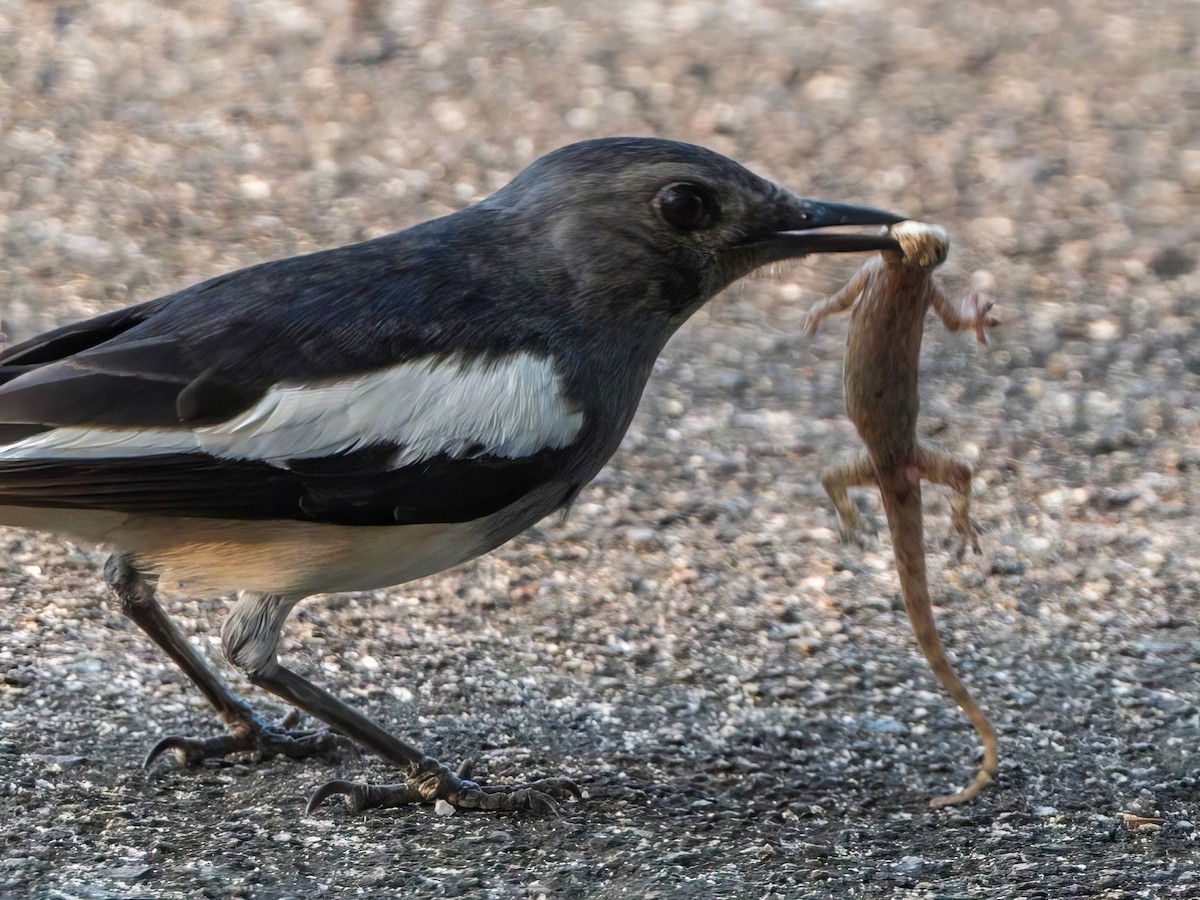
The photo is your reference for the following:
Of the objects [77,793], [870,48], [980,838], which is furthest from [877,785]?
[870,48]

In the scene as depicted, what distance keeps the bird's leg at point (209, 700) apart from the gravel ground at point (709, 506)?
8cm

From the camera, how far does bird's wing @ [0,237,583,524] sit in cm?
388

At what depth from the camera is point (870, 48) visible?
951 centimetres

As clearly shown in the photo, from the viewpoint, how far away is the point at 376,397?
3.95 meters

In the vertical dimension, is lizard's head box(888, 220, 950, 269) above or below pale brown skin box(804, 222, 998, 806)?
above

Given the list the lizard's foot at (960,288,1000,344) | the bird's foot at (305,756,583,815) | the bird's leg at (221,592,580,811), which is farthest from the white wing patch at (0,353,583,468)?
the lizard's foot at (960,288,1000,344)

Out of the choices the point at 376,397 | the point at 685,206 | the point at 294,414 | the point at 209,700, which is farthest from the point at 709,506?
the point at 294,414

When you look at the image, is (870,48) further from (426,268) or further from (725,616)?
(426,268)

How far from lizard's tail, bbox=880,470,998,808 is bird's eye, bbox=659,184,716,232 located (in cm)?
82

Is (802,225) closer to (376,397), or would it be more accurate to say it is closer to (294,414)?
(376,397)

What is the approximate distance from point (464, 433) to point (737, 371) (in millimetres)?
2941

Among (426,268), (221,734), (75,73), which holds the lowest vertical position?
(221,734)

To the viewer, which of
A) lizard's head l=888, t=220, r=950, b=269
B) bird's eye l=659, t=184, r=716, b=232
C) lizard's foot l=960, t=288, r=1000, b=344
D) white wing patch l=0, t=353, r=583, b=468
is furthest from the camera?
bird's eye l=659, t=184, r=716, b=232

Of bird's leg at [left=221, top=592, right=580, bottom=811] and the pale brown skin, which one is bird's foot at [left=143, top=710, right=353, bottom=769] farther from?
the pale brown skin
